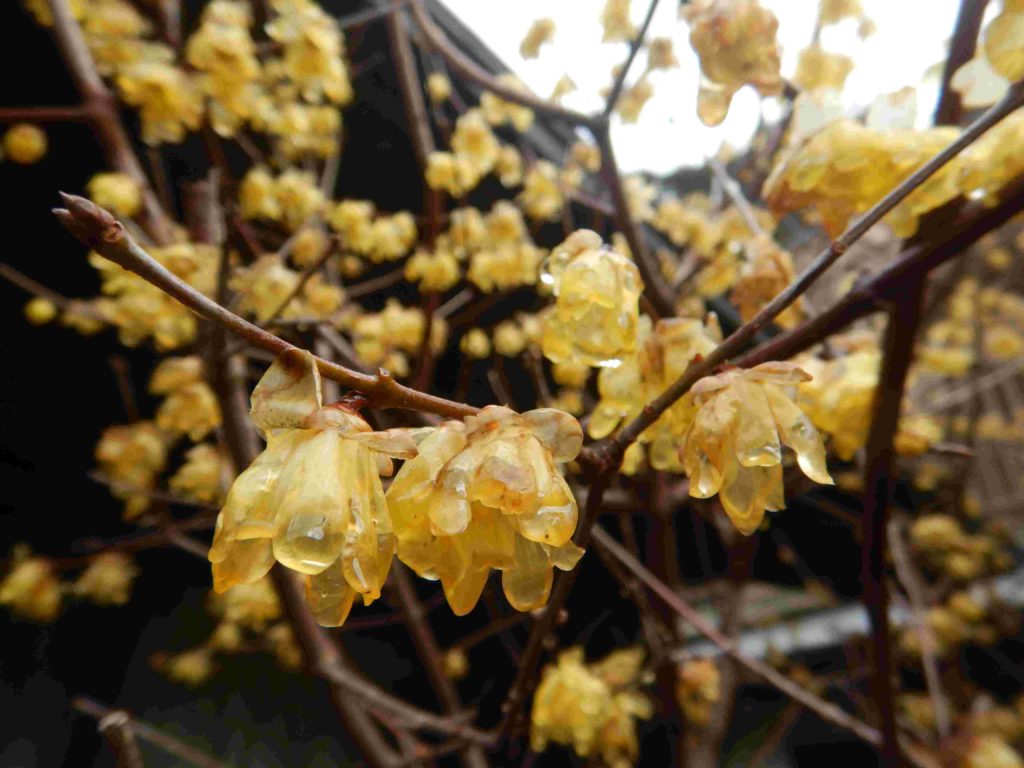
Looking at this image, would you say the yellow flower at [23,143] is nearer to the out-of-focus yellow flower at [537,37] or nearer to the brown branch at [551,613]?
the out-of-focus yellow flower at [537,37]

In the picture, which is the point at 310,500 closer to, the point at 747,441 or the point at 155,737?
the point at 747,441

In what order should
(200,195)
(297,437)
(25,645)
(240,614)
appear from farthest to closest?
(240,614) → (25,645) → (200,195) → (297,437)

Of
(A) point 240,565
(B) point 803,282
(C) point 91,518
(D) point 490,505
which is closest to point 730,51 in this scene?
(B) point 803,282

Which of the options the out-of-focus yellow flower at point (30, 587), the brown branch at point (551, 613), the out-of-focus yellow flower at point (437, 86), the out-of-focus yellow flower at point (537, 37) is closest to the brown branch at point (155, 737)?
the out-of-focus yellow flower at point (30, 587)

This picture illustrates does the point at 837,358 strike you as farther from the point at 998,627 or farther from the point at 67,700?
the point at 998,627

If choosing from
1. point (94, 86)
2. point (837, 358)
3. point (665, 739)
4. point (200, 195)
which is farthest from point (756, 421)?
point (665, 739)

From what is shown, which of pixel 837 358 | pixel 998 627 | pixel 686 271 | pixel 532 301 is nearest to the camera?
pixel 837 358
